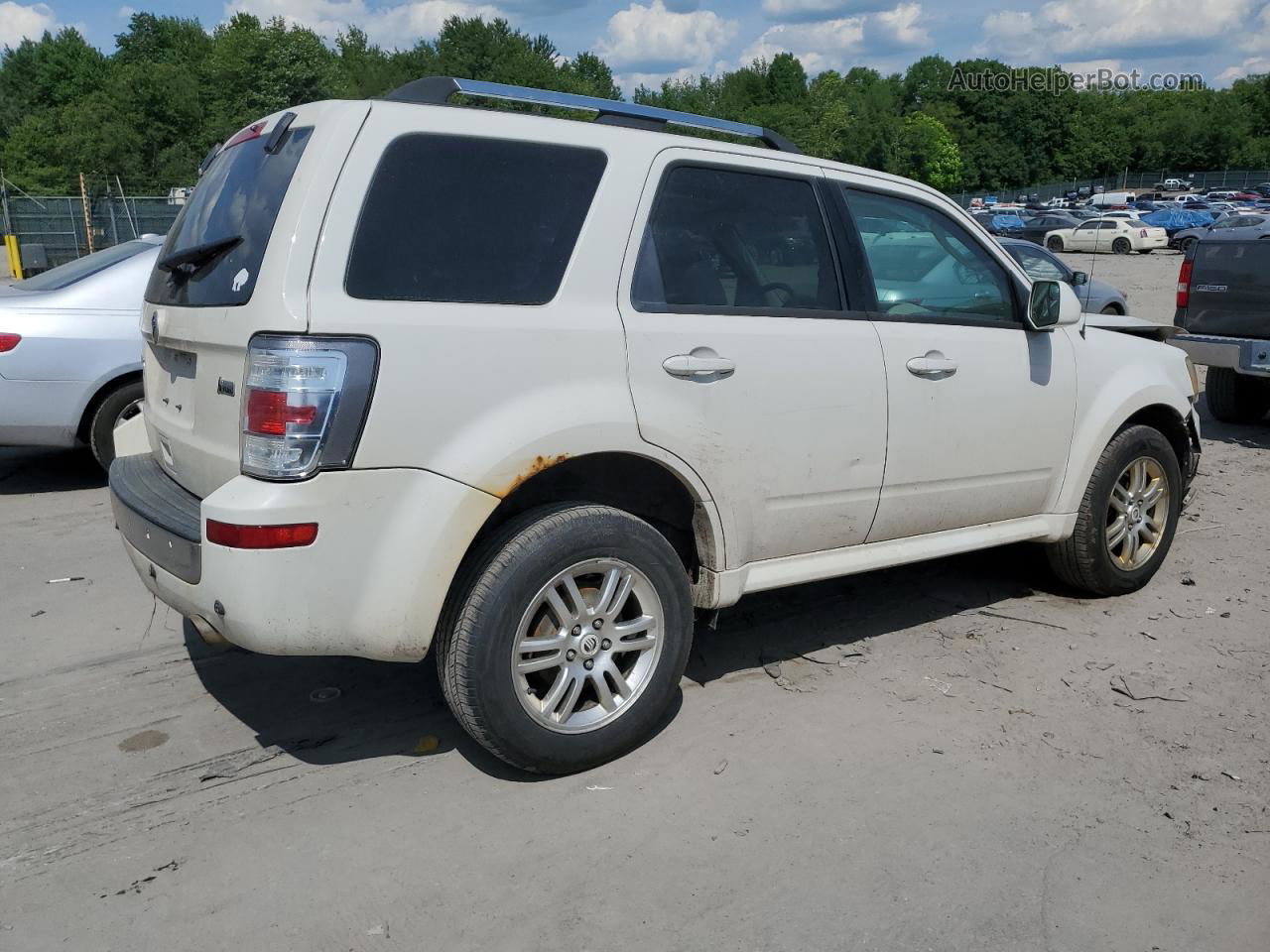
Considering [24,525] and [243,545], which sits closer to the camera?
[243,545]

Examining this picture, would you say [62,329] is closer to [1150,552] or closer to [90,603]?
[90,603]

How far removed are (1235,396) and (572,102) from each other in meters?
8.30

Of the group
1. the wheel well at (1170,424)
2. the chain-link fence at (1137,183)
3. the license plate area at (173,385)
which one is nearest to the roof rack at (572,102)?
the license plate area at (173,385)

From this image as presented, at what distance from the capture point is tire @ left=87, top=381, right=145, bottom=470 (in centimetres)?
703

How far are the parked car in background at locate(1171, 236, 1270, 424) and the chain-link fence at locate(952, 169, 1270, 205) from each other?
79444 mm

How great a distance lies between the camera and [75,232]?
92.4ft

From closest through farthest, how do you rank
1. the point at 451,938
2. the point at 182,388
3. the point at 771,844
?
the point at 451,938, the point at 771,844, the point at 182,388

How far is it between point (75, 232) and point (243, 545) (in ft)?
94.9

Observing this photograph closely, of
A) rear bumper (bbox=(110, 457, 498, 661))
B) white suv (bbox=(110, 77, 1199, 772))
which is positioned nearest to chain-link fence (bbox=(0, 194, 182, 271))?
white suv (bbox=(110, 77, 1199, 772))

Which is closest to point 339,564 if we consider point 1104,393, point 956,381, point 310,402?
point 310,402

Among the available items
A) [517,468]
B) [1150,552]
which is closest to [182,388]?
[517,468]

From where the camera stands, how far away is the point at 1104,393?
507 centimetres

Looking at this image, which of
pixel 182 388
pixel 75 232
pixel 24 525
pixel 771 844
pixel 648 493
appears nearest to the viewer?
pixel 771 844

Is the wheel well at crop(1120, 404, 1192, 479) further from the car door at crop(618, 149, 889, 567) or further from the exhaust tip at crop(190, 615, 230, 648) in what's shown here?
the exhaust tip at crop(190, 615, 230, 648)
